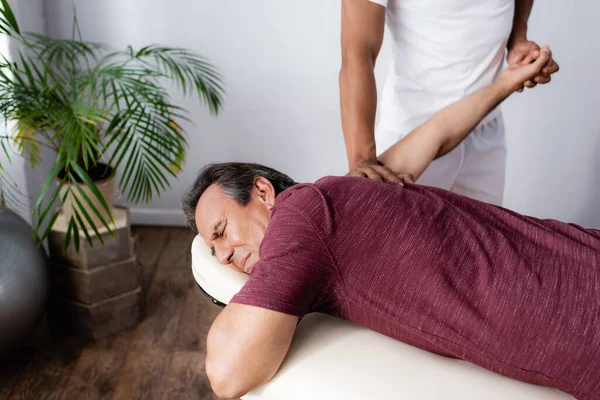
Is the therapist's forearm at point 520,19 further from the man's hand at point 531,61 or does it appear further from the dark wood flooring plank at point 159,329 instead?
the dark wood flooring plank at point 159,329

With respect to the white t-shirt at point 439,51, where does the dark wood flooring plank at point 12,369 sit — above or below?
below

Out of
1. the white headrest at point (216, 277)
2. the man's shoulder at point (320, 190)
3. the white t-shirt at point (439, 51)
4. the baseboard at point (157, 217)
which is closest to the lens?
the man's shoulder at point (320, 190)

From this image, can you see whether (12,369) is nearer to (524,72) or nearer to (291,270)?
(291,270)

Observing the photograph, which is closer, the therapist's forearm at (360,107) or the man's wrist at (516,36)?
the therapist's forearm at (360,107)

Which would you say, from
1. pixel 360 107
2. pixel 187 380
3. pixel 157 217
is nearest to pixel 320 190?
pixel 360 107

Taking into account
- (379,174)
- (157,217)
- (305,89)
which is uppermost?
(379,174)

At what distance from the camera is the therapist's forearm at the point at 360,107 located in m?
1.46

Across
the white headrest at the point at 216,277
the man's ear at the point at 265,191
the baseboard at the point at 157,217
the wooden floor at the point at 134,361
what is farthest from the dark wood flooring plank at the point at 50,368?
the man's ear at the point at 265,191

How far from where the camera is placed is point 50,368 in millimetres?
2016

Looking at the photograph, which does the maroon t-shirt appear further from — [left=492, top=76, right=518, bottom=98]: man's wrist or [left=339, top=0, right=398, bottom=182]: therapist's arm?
[left=492, top=76, right=518, bottom=98]: man's wrist

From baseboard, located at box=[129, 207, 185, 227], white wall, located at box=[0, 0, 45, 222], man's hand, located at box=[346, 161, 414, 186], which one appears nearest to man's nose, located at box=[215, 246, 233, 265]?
man's hand, located at box=[346, 161, 414, 186]

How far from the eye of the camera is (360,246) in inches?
37.7

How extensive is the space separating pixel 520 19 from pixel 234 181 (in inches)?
43.6

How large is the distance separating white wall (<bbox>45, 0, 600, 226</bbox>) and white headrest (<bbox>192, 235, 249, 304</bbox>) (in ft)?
5.17
